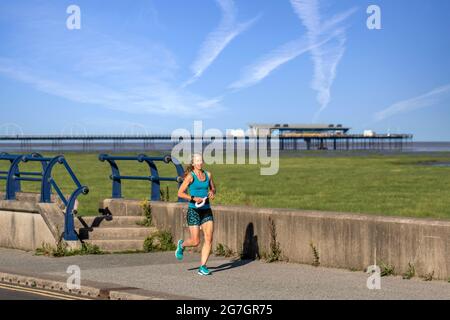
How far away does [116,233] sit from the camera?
53.2 feet

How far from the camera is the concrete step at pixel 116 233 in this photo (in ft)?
52.6

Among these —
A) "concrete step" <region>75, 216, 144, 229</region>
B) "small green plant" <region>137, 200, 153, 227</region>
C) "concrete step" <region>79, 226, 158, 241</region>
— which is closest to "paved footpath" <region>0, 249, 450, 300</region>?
"concrete step" <region>79, 226, 158, 241</region>

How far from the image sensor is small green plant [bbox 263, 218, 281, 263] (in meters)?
14.1

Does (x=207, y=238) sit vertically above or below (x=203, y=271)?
above

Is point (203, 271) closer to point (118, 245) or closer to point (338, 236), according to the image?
point (338, 236)

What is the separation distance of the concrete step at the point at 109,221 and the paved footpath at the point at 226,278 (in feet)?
5.05

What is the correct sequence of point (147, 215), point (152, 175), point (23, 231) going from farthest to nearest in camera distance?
point (152, 175)
point (147, 215)
point (23, 231)

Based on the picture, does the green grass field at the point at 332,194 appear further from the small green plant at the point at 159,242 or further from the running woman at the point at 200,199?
the running woman at the point at 200,199

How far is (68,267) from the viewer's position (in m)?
13.6

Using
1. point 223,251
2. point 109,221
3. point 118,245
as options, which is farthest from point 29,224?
point 223,251

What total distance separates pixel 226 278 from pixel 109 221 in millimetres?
4998

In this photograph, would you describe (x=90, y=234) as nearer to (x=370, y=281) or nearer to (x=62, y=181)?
(x=370, y=281)
